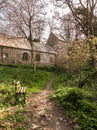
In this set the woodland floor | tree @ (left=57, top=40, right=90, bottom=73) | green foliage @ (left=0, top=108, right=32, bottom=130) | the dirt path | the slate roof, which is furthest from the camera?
the slate roof

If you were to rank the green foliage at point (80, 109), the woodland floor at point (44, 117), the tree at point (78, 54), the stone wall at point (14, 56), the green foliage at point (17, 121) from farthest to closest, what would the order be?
the stone wall at point (14, 56) → the tree at point (78, 54) → the green foliage at point (80, 109) → the woodland floor at point (44, 117) → the green foliage at point (17, 121)

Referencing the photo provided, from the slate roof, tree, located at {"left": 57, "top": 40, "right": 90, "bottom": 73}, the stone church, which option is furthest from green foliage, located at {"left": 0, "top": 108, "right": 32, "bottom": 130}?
the stone church

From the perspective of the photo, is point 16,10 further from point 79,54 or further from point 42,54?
point 42,54

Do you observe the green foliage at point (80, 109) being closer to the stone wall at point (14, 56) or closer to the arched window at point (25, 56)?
the stone wall at point (14, 56)

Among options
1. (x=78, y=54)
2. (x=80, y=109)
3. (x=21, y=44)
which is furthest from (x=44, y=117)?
(x=21, y=44)

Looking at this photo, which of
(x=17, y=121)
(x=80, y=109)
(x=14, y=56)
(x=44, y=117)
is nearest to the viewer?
(x=17, y=121)

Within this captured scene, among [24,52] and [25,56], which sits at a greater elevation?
[24,52]

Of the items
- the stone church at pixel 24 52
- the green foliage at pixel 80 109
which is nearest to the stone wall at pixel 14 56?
the stone church at pixel 24 52

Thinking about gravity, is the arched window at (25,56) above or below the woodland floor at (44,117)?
above

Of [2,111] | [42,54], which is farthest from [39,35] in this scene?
[2,111]

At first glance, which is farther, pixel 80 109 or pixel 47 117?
pixel 80 109

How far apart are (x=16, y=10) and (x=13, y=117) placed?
21.3 metres

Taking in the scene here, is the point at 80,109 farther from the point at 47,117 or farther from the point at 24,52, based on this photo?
the point at 24,52

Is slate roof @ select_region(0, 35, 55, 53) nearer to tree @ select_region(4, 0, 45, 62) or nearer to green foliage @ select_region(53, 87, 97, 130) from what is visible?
tree @ select_region(4, 0, 45, 62)
